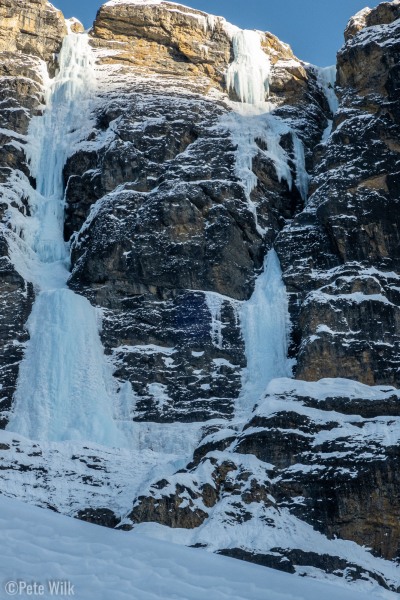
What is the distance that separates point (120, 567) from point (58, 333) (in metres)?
47.2

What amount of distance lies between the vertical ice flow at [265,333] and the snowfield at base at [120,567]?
141 feet

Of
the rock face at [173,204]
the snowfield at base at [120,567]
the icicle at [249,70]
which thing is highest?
the icicle at [249,70]

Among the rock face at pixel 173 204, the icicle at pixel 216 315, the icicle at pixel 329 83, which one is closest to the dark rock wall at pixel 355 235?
the rock face at pixel 173 204

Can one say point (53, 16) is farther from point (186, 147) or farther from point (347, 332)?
point (347, 332)

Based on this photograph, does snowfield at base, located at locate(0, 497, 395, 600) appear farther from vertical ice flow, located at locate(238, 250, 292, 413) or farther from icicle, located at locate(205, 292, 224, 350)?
icicle, located at locate(205, 292, 224, 350)

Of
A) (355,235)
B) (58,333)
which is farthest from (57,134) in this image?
(355,235)

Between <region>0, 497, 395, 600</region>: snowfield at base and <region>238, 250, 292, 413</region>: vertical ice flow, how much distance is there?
43.1m

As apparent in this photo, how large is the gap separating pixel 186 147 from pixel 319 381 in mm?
22682

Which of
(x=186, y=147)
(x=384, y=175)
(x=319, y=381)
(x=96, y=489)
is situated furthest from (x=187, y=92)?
(x=96, y=489)

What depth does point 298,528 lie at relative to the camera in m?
35.1

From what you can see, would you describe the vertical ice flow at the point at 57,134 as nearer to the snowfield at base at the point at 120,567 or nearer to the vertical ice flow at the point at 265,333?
the vertical ice flow at the point at 265,333

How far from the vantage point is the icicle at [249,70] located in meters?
68.3

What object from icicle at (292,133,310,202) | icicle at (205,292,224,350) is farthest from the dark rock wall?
icicle at (205,292,224,350)

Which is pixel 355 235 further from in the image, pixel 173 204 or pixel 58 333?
pixel 58 333
